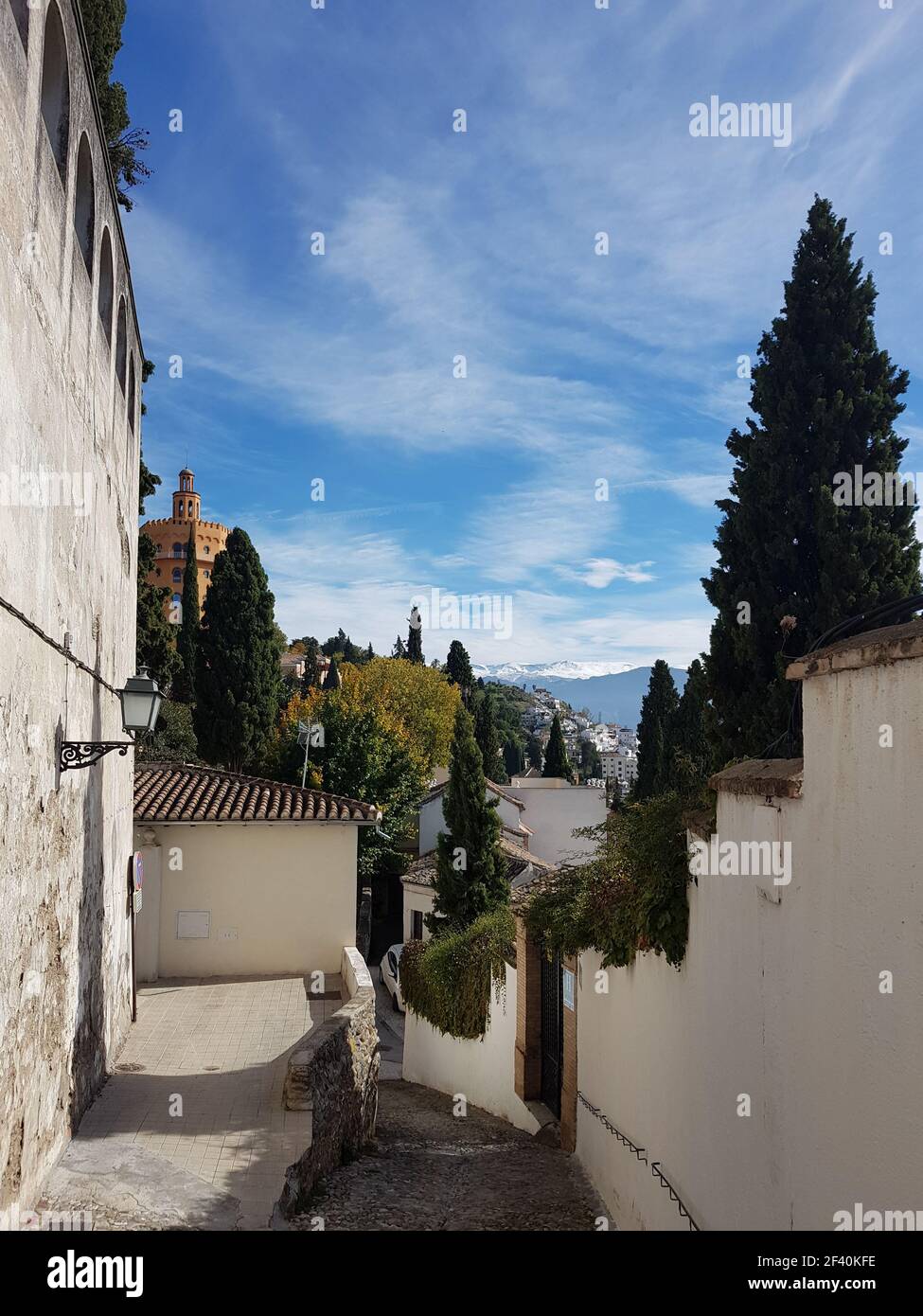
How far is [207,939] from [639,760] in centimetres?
2527

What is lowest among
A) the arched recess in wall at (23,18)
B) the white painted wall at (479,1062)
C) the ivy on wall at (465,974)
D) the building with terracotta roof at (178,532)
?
the white painted wall at (479,1062)

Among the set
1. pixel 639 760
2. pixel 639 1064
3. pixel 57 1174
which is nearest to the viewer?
pixel 57 1174

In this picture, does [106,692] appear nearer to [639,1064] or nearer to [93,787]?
[93,787]

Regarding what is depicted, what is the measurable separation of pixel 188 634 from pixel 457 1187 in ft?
108

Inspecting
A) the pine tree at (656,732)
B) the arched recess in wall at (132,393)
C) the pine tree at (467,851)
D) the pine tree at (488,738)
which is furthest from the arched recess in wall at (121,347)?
the pine tree at (488,738)

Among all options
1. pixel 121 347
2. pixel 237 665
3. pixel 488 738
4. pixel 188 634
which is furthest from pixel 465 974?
pixel 488 738

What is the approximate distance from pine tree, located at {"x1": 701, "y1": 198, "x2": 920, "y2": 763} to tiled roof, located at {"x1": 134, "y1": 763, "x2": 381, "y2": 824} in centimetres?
542

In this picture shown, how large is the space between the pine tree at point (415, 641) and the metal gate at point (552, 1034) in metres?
46.1

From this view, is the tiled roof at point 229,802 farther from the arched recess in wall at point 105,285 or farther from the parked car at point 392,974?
the parked car at point 392,974

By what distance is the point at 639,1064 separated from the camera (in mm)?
7051

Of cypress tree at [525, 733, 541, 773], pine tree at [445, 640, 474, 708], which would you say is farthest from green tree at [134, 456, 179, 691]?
cypress tree at [525, 733, 541, 773]

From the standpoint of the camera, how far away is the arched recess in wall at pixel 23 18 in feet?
14.8

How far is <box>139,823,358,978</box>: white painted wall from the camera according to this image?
1306 centimetres
